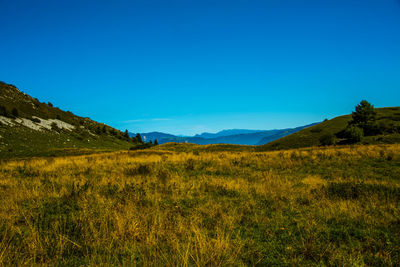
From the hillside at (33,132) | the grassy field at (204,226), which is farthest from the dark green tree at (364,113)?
the hillside at (33,132)

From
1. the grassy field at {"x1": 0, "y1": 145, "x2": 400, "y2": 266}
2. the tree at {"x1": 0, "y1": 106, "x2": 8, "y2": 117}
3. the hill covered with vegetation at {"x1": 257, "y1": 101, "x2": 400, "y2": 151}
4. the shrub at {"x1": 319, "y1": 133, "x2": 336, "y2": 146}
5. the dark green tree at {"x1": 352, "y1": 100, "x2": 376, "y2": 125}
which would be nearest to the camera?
the grassy field at {"x1": 0, "y1": 145, "x2": 400, "y2": 266}

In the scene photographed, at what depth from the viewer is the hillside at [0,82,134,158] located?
1175 inches

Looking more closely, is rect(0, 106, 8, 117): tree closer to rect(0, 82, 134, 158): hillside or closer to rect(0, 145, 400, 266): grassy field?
rect(0, 82, 134, 158): hillside

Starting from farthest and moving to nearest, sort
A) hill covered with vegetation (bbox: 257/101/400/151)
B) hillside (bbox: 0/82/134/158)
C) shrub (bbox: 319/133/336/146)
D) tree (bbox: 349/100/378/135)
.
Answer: tree (bbox: 349/100/378/135)
shrub (bbox: 319/133/336/146)
hillside (bbox: 0/82/134/158)
hill covered with vegetation (bbox: 257/101/400/151)

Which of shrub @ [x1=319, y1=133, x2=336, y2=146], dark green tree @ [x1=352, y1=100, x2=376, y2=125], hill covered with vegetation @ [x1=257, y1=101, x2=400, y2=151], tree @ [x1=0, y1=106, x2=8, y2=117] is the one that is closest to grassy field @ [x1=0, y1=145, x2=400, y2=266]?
hill covered with vegetation @ [x1=257, y1=101, x2=400, y2=151]

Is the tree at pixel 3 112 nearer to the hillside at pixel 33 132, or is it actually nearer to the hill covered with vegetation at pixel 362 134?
the hillside at pixel 33 132

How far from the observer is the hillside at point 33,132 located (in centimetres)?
2984

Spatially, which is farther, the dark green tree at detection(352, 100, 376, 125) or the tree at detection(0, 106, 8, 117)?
the dark green tree at detection(352, 100, 376, 125)

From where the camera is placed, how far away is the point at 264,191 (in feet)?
22.1

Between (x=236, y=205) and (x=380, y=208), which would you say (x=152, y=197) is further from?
(x=380, y=208)

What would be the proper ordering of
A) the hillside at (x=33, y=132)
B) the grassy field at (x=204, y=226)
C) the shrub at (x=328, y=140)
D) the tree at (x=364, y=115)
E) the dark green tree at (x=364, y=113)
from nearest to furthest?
the grassy field at (x=204, y=226), the hillside at (x=33, y=132), the shrub at (x=328, y=140), the tree at (x=364, y=115), the dark green tree at (x=364, y=113)

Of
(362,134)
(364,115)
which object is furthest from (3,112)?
(364,115)

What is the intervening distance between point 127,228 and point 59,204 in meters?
3.11

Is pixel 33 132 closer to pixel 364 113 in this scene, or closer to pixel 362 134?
Result: pixel 362 134
